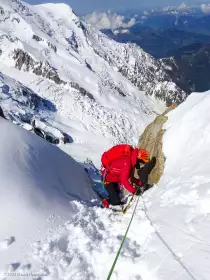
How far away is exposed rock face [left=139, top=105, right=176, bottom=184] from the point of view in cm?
1484

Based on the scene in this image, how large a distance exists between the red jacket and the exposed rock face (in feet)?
8.65

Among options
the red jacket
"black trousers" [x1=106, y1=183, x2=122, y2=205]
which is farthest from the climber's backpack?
"black trousers" [x1=106, y1=183, x2=122, y2=205]

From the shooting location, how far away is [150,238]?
880 cm

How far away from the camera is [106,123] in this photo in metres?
143

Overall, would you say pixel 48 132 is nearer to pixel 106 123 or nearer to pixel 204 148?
pixel 106 123

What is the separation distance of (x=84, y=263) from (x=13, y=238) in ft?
6.46

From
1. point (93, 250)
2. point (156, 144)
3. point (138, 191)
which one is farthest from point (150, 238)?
point (156, 144)

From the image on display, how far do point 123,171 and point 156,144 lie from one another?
18.9 ft

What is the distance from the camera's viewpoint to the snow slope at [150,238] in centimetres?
748

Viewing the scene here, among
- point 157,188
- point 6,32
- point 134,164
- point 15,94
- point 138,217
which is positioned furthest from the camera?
point 6,32

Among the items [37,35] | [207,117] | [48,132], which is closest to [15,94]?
[48,132]

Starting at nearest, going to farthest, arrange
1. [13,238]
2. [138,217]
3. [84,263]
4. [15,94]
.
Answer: [84,263] → [13,238] → [138,217] → [15,94]

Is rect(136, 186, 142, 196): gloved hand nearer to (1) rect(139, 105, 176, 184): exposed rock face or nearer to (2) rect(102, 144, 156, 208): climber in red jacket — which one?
(2) rect(102, 144, 156, 208): climber in red jacket

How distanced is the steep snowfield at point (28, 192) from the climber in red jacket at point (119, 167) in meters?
1.43
